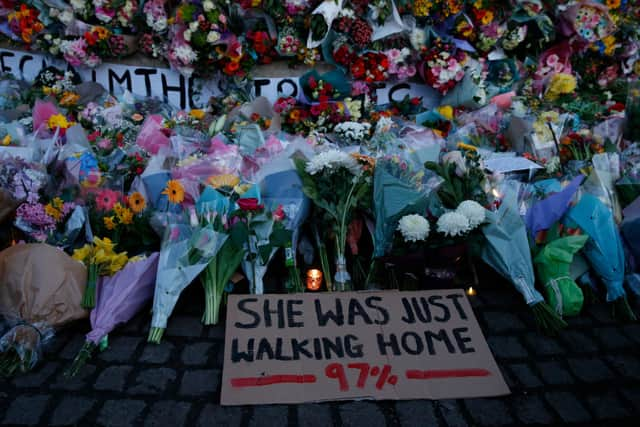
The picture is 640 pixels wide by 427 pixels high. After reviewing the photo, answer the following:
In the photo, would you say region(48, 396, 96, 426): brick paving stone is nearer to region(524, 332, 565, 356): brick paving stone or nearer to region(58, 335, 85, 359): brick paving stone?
region(58, 335, 85, 359): brick paving stone

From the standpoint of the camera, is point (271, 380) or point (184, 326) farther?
point (184, 326)

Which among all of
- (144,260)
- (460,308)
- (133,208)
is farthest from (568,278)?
(133,208)

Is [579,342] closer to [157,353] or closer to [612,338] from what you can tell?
[612,338]

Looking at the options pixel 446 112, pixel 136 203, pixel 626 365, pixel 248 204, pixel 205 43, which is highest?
pixel 205 43

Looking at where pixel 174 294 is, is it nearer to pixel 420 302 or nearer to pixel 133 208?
pixel 133 208

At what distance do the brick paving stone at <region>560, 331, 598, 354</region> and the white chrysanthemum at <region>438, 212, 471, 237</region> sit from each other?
845 mm

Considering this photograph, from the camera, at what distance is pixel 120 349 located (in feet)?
8.58

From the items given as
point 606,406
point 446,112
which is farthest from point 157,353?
point 446,112

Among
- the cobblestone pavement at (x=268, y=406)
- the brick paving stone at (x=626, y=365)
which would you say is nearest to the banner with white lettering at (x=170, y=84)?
the cobblestone pavement at (x=268, y=406)

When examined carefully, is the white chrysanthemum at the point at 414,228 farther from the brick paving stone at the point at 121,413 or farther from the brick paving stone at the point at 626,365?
the brick paving stone at the point at 121,413

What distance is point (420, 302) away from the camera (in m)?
2.85

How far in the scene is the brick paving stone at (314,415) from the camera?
2.20m

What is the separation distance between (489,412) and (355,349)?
0.70 m

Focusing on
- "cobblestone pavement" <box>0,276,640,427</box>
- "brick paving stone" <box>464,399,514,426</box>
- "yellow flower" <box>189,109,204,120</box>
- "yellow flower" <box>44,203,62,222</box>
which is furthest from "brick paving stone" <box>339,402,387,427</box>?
"yellow flower" <box>189,109,204,120</box>
